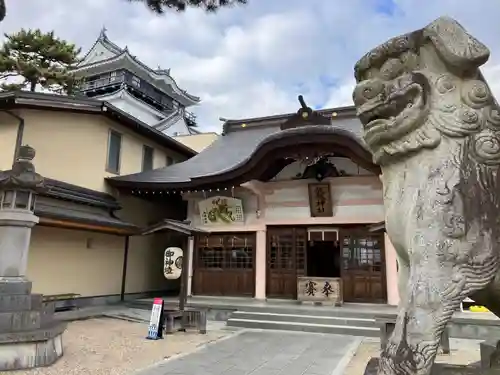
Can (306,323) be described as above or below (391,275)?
below

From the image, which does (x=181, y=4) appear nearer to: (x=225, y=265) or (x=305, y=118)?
(x=305, y=118)

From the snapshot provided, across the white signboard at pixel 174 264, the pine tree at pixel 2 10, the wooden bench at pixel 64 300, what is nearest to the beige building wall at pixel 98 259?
the wooden bench at pixel 64 300

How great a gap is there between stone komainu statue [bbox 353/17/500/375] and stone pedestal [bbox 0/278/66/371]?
4.87 metres

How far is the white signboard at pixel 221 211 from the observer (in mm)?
11638

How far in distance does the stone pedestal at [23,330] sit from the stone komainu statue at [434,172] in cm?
487

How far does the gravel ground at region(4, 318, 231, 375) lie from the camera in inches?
205

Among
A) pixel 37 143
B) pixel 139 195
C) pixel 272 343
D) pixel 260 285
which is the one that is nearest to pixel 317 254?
pixel 260 285

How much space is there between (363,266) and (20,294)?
8.07 metres

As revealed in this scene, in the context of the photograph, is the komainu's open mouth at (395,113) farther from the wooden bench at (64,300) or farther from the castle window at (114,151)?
the castle window at (114,151)

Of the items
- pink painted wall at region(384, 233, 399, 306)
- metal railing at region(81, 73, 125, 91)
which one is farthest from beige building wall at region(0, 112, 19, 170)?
metal railing at region(81, 73, 125, 91)

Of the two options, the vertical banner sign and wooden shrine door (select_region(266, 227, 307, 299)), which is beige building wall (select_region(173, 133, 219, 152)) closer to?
wooden shrine door (select_region(266, 227, 307, 299))

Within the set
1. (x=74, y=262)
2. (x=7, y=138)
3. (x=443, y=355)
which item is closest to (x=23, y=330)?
(x=74, y=262)

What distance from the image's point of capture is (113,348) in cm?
648

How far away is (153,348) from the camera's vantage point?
21.3 ft
